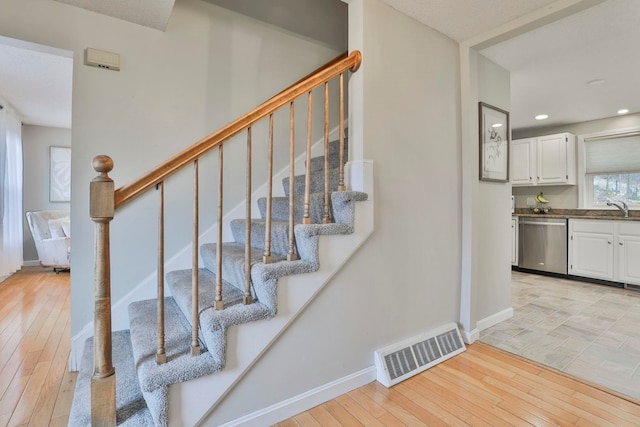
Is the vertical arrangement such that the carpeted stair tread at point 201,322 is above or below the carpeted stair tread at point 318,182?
below

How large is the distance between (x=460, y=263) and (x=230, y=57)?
2.36 meters

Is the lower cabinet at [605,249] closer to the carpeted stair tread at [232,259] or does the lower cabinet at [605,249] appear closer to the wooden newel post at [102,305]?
the carpeted stair tread at [232,259]

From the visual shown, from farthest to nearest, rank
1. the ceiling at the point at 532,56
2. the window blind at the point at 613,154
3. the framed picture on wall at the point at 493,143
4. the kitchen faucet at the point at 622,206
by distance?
the window blind at the point at 613,154, the kitchen faucet at the point at 622,206, the framed picture on wall at the point at 493,143, the ceiling at the point at 532,56

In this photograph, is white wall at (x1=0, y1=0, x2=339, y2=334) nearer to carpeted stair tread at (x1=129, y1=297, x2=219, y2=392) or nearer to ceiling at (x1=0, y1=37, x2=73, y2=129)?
ceiling at (x1=0, y1=37, x2=73, y2=129)

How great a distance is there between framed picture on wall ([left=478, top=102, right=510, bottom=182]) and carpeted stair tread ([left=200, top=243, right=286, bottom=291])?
197 cm

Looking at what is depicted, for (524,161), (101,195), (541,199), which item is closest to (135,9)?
(101,195)

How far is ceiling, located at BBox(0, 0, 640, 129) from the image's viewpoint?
196 cm

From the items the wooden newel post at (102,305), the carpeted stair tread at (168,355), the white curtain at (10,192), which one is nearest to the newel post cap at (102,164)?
the wooden newel post at (102,305)

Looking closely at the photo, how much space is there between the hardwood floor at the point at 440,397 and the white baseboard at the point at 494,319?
320mm

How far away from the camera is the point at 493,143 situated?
2715 millimetres

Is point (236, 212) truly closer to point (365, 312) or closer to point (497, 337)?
point (365, 312)

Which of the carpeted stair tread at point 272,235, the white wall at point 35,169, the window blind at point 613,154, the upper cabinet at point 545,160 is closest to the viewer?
the carpeted stair tread at point 272,235

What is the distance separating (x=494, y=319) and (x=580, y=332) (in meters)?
0.64

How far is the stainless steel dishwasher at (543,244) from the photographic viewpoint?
441cm
